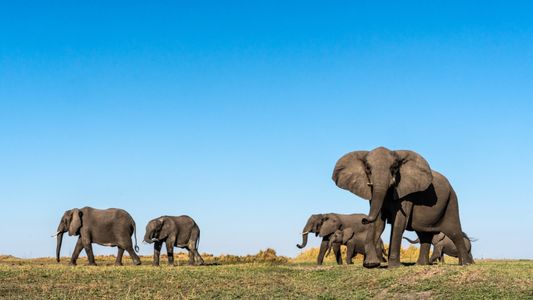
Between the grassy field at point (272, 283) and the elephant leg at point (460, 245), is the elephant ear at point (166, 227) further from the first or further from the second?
the elephant leg at point (460, 245)

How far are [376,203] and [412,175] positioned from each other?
1.77 metres

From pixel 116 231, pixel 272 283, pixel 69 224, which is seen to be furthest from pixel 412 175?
pixel 69 224

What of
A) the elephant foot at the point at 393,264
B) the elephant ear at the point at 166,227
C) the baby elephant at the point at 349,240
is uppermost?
the elephant ear at the point at 166,227

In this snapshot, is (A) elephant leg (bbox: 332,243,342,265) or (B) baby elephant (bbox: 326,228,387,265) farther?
(A) elephant leg (bbox: 332,243,342,265)

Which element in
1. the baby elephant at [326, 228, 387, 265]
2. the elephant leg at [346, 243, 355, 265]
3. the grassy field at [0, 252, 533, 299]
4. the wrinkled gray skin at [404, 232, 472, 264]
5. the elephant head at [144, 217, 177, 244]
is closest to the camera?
the grassy field at [0, 252, 533, 299]

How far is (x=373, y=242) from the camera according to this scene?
22953 millimetres

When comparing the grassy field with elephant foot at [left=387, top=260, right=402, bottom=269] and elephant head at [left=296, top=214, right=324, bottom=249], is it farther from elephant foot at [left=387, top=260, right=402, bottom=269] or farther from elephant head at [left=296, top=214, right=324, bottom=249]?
elephant head at [left=296, top=214, right=324, bottom=249]

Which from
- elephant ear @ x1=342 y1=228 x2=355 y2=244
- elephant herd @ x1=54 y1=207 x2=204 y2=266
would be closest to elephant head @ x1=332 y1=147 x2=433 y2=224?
elephant ear @ x1=342 y1=228 x2=355 y2=244

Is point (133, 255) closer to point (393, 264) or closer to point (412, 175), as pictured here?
point (393, 264)

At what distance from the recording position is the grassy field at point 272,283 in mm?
17625

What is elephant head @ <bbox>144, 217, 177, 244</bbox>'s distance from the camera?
35.3m

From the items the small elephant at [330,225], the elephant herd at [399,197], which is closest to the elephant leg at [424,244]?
the elephant herd at [399,197]

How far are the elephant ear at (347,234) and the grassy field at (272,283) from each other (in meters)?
10.4

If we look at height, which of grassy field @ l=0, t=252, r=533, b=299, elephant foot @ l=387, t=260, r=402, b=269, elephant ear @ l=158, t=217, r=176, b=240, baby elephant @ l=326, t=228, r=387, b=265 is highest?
elephant ear @ l=158, t=217, r=176, b=240
